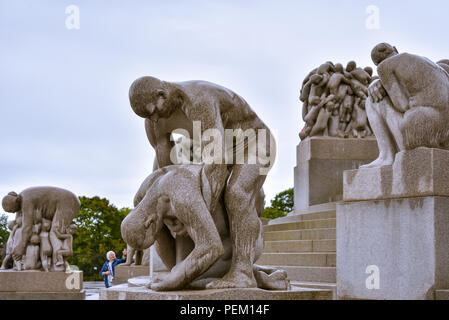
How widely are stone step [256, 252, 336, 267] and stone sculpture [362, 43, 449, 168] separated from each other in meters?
1.88

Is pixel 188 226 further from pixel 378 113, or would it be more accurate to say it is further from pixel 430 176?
pixel 378 113

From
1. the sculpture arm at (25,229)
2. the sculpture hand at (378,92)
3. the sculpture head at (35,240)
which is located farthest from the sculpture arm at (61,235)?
the sculpture hand at (378,92)

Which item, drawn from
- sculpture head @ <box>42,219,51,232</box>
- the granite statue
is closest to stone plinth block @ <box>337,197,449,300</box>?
the granite statue

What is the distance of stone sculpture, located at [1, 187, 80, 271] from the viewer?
12031 mm

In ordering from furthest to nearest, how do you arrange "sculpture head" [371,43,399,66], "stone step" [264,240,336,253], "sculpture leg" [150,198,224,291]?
"stone step" [264,240,336,253], "sculpture head" [371,43,399,66], "sculpture leg" [150,198,224,291]

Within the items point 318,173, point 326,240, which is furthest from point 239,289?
point 318,173

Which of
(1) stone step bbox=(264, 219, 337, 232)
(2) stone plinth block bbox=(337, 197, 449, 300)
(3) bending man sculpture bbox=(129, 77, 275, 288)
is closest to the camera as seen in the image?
(3) bending man sculpture bbox=(129, 77, 275, 288)

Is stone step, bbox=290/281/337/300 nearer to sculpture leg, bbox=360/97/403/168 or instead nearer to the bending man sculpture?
sculpture leg, bbox=360/97/403/168

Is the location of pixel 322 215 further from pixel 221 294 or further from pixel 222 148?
pixel 221 294

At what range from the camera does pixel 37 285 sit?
38.7 ft

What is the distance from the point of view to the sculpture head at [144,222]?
5.20 m

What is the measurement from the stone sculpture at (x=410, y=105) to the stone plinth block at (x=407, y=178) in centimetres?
18

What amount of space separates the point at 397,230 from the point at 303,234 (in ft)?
12.0

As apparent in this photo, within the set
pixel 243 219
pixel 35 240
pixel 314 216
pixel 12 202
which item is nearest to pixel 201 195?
pixel 243 219
